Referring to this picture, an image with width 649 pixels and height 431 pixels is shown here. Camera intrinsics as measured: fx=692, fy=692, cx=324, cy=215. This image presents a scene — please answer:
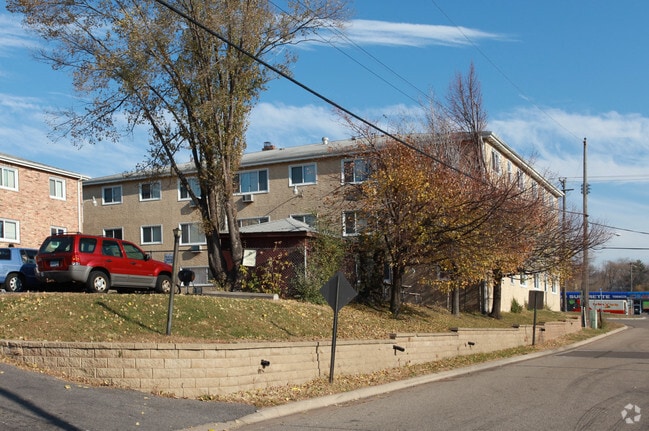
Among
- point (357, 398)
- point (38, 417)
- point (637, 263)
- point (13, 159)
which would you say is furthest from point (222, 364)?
point (637, 263)

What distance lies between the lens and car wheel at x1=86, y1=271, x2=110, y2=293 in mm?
18016

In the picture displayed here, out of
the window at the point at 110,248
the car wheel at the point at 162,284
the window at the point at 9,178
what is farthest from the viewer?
the window at the point at 9,178

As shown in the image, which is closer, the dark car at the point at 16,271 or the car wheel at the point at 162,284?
the car wheel at the point at 162,284

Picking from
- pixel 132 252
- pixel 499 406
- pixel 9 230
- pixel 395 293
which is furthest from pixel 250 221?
pixel 499 406

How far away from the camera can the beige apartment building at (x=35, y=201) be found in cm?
3572

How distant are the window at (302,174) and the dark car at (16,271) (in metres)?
18.4

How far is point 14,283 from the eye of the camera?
21.7 meters

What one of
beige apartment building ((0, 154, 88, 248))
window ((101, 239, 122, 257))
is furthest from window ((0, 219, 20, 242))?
window ((101, 239, 122, 257))

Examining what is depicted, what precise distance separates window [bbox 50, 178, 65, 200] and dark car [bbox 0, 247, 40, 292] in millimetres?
17223

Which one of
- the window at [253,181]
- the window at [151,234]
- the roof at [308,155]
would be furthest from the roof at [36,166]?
the window at [253,181]

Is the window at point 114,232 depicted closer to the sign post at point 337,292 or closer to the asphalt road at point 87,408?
the sign post at point 337,292

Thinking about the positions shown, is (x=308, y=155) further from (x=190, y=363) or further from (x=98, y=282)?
(x=190, y=363)

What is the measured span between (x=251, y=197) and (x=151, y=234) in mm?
7698

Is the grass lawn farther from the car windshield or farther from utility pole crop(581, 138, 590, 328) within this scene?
utility pole crop(581, 138, 590, 328)
